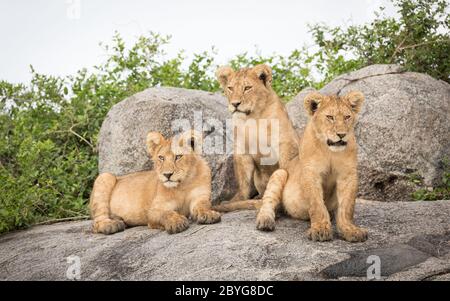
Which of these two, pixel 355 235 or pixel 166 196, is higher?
pixel 166 196

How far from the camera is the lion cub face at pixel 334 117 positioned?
248 inches

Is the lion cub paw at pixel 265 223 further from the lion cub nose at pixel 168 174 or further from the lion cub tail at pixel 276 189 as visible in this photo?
the lion cub nose at pixel 168 174

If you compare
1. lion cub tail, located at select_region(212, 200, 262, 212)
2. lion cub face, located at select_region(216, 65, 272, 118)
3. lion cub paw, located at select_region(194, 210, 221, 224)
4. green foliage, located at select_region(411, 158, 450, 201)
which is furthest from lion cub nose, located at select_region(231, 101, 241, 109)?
green foliage, located at select_region(411, 158, 450, 201)

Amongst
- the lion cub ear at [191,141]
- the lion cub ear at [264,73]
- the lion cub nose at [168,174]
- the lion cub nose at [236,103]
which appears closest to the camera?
the lion cub nose at [168,174]

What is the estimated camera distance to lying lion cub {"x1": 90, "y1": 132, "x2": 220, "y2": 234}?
703cm

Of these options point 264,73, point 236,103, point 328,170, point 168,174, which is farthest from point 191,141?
point 328,170

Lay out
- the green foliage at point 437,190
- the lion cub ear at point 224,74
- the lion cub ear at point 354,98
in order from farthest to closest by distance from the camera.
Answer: the green foliage at point 437,190 → the lion cub ear at point 224,74 → the lion cub ear at point 354,98

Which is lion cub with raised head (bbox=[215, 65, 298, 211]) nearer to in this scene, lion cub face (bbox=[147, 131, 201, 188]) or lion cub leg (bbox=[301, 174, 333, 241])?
lion cub face (bbox=[147, 131, 201, 188])

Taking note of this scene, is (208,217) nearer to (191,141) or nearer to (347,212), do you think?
(191,141)

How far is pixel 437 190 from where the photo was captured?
8.92 m

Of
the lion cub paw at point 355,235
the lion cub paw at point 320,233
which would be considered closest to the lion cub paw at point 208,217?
the lion cub paw at point 320,233

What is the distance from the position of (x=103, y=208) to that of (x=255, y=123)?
194 cm

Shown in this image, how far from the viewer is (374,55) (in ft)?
36.9

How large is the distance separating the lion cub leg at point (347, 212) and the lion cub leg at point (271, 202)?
0.62 m
